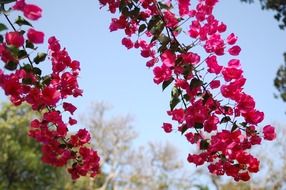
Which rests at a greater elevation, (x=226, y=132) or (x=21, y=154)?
(x=21, y=154)

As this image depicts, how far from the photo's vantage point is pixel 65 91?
2010mm

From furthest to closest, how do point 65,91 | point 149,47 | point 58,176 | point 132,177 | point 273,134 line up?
point 132,177
point 58,176
point 149,47
point 65,91
point 273,134

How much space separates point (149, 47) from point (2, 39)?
3.02ft

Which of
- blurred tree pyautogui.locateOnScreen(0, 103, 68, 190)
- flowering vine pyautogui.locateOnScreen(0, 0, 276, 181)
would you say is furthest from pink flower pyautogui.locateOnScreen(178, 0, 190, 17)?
blurred tree pyautogui.locateOnScreen(0, 103, 68, 190)

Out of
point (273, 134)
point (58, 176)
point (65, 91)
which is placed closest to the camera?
point (273, 134)

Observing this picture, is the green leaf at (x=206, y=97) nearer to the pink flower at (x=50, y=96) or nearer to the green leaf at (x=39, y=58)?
the pink flower at (x=50, y=96)

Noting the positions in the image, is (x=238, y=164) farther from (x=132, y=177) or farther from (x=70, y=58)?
(x=132, y=177)

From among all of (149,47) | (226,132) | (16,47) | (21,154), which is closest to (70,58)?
(149,47)

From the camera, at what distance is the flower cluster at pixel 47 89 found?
145cm

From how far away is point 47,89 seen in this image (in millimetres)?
1626

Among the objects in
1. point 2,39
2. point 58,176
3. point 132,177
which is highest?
point 132,177

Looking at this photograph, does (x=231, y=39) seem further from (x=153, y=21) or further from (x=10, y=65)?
(x=10, y=65)

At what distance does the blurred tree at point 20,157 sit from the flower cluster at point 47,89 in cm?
1403

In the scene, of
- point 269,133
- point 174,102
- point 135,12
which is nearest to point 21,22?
point 135,12
